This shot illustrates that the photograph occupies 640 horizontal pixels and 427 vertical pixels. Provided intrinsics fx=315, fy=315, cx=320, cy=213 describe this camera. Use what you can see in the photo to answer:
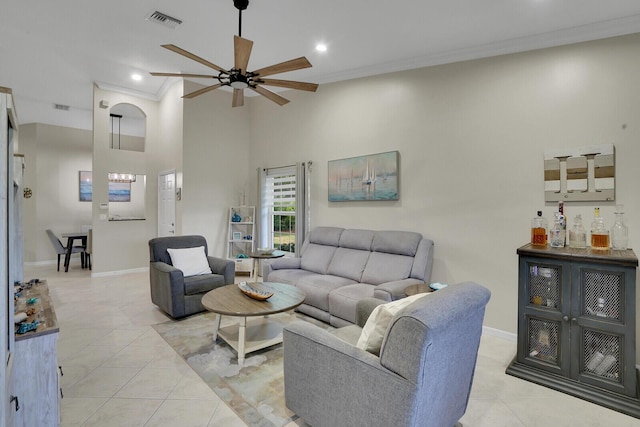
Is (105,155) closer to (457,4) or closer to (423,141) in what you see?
(423,141)

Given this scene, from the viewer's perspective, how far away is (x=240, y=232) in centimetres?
603

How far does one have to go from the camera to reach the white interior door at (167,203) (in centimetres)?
588

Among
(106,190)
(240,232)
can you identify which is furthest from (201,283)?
(106,190)

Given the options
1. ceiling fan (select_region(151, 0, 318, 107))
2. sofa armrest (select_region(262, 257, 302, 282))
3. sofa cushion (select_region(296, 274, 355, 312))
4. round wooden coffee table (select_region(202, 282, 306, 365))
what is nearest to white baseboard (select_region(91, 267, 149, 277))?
sofa armrest (select_region(262, 257, 302, 282))

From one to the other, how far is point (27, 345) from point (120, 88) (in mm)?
5709

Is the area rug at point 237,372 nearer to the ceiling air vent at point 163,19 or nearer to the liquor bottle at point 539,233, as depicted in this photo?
the liquor bottle at point 539,233

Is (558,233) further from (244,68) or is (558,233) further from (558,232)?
(244,68)

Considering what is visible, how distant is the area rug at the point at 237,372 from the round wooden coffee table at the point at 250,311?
94 millimetres

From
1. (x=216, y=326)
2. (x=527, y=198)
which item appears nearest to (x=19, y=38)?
(x=216, y=326)

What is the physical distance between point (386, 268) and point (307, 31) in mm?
2833

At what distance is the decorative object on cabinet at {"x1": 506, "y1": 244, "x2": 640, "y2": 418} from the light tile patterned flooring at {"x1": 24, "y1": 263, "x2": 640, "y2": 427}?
0.14 m

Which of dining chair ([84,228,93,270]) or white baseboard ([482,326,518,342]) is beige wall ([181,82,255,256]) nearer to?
dining chair ([84,228,93,270])

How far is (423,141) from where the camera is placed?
3865 millimetres

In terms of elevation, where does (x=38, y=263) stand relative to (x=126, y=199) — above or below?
below
